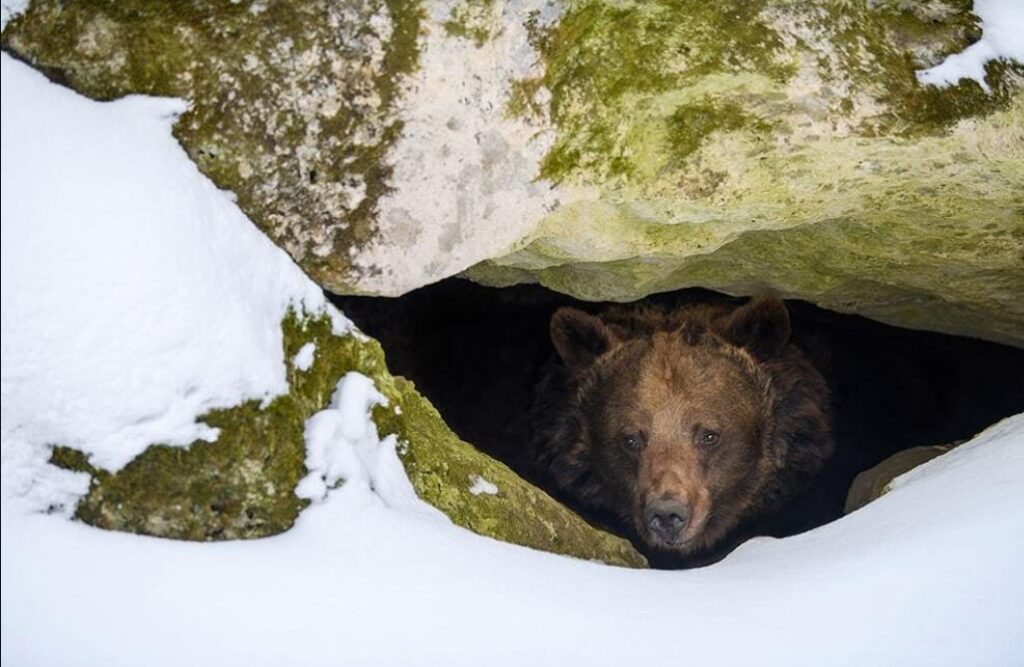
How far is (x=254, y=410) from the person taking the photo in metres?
2.96

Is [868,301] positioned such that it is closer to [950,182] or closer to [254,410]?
[950,182]

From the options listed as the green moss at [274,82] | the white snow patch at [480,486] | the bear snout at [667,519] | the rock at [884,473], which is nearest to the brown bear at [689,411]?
the bear snout at [667,519]

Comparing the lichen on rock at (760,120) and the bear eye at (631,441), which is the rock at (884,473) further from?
the lichen on rock at (760,120)

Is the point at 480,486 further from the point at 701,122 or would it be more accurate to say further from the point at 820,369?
the point at 820,369

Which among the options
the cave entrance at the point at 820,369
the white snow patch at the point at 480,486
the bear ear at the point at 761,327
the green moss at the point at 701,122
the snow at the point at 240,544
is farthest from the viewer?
the cave entrance at the point at 820,369

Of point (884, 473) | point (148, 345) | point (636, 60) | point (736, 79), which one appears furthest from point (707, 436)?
point (148, 345)

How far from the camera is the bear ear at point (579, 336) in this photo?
20.4 feet

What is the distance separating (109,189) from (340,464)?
0.99m

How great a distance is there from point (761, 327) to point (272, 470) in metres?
3.84

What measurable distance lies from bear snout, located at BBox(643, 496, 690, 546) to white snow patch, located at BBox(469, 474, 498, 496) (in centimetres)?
150

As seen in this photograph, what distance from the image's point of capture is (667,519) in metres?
Result: 5.04

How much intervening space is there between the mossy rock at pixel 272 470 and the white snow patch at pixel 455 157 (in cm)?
35

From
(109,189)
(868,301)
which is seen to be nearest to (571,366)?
(868,301)

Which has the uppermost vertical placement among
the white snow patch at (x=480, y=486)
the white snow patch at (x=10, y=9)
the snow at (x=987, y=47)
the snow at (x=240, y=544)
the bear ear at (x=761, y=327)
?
the snow at (x=987, y=47)
